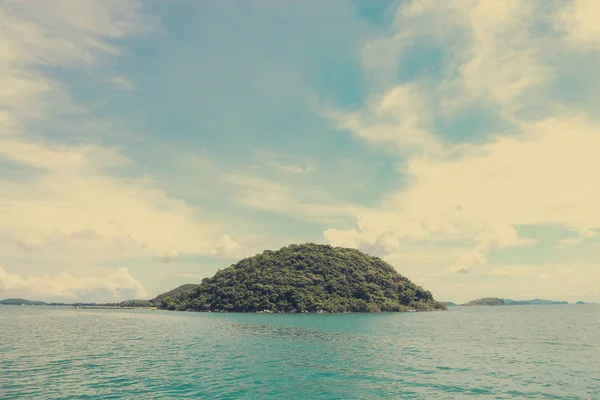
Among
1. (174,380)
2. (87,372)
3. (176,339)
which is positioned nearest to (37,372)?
(87,372)

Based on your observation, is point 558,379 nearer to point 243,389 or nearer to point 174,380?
point 243,389

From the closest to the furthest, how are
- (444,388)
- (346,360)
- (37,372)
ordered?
(444,388), (37,372), (346,360)

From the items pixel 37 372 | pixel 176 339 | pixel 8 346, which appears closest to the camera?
pixel 37 372

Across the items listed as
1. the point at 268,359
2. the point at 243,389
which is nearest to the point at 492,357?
the point at 268,359

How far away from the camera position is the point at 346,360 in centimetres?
6200

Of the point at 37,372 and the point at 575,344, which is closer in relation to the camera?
the point at 37,372

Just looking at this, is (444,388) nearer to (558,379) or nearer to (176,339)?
(558,379)

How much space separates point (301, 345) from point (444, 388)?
42.2m

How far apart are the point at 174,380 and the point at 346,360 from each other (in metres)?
28.9

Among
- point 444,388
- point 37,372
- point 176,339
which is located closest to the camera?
point 444,388

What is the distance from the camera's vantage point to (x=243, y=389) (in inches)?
1692

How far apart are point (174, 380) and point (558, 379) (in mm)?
50960

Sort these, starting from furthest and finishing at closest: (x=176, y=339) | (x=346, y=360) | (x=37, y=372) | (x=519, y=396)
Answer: (x=176, y=339) < (x=346, y=360) < (x=37, y=372) < (x=519, y=396)

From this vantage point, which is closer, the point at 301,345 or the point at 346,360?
the point at 346,360
